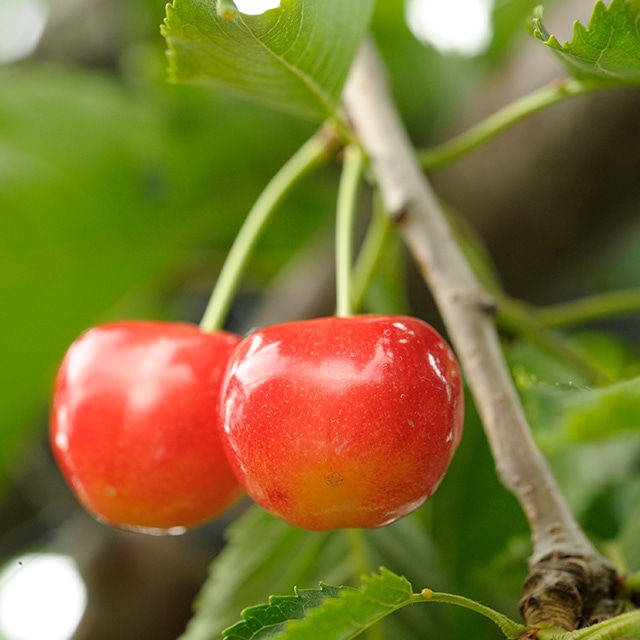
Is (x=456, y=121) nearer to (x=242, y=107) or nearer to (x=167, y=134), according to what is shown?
(x=242, y=107)

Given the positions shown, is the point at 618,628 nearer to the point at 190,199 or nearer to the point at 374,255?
the point at 374,255

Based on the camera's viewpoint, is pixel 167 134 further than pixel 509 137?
Yes

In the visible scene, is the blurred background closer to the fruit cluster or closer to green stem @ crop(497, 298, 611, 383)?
green stem @ crop(497, 298, 611, 383)

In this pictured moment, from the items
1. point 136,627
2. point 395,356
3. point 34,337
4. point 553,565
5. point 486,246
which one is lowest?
point 553,565

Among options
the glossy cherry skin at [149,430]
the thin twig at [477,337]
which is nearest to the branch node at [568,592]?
the thin twig at [477,337]

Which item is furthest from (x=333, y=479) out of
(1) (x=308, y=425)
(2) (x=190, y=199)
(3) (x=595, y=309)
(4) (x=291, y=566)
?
(2) (x=190, y=199)

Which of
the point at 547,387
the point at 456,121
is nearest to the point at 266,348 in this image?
the point at 547,387

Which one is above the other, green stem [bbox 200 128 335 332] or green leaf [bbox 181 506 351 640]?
green stem [bbox 200 128 335 332]

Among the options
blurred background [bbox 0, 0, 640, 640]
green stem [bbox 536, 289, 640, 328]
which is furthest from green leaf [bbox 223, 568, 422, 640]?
blurred background [bbox 0, 0, 640, 640]

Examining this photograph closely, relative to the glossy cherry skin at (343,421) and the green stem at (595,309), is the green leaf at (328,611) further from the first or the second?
the green stem at (595,309)
